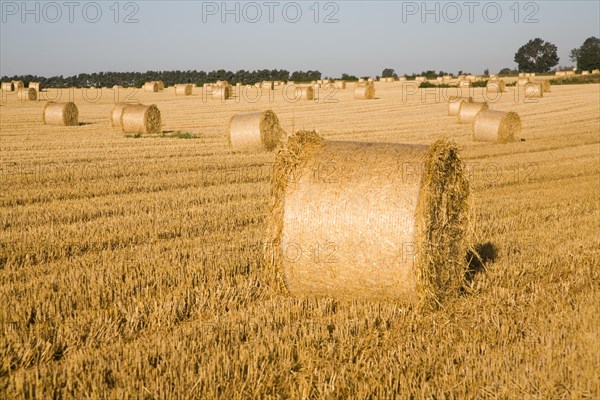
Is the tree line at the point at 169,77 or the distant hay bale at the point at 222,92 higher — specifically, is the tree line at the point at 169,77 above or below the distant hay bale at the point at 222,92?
above

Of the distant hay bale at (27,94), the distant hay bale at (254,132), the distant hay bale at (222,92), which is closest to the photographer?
the distant hay bale at (254,132)

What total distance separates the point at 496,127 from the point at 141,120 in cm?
1162

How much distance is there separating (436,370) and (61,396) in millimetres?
2447

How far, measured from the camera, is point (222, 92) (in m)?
45.3

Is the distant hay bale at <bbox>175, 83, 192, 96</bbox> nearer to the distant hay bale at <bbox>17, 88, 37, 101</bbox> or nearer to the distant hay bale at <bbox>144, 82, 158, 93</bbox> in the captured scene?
the distant hay bale at <bbox>144, 82, 158, 93</bbox>

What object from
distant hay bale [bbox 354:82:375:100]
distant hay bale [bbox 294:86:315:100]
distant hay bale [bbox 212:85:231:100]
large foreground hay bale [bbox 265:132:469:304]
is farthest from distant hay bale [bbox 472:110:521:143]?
distant hay bale [bbox 212:85:231:100]

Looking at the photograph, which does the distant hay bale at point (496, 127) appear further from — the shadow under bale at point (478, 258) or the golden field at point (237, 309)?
the shadow under bale at point (478, 258)

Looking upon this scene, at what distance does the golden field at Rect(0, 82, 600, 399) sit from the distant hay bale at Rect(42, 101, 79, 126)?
13846mm

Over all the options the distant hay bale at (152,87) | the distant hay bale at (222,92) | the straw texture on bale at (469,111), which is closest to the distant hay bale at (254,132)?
the straw texture on bale at (469,111)

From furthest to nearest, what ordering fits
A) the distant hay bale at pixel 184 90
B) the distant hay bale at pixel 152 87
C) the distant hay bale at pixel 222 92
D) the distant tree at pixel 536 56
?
1. the distant tree at pixel 536 56
2. the distant hay bale at pixel 152 87
3. the distant hay bale at pixel 184 90
4. the distant hay bale at pixel 222 92

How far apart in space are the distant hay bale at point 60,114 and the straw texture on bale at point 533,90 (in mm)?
29177

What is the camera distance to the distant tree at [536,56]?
117m

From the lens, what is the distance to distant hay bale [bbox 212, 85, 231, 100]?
148 feet

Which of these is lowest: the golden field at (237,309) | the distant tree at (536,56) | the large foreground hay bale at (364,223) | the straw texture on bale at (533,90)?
the golden field at (237,309)
